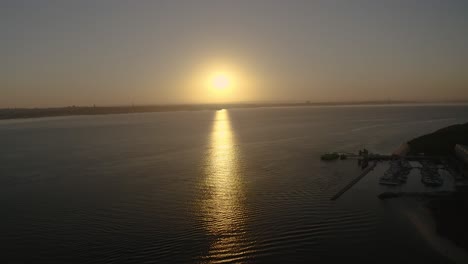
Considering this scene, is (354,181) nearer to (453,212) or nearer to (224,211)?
(453,212)

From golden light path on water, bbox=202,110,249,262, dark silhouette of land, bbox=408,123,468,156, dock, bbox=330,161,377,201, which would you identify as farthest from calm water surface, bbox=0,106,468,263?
dark silhouette of land, bbox=408,123,468,156

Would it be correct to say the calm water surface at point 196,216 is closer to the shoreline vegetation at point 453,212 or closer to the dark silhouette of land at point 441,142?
the shoreline vegetation at point 453,212

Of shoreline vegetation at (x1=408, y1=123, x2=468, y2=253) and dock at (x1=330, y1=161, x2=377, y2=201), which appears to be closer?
shoreline vegetation at (x1=408, y1=123, x2=468, y2=253)

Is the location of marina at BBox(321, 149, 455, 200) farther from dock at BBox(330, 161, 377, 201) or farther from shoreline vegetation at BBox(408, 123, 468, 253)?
shoreline vegetation at BBox(408, 123, 468, 253)

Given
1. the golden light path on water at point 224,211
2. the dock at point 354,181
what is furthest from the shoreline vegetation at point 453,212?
the golden light path on water at point 224,211

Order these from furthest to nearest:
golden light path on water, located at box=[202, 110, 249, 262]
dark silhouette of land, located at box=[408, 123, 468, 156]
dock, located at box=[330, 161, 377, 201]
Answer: dark silhouette of land, located at box=[408, 123, 468, 156], dock, located at box=[330, 161, 377, 201], golden light path on water, located at box=[202, 110, 249, 262]

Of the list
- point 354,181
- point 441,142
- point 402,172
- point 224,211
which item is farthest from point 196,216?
point 441,142

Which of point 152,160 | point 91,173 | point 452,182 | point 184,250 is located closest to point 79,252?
point 184,250

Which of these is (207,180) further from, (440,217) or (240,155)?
(440,217)
